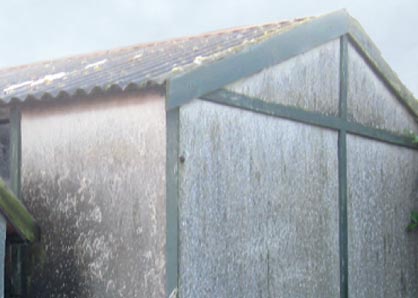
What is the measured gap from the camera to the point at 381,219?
9.50 meters

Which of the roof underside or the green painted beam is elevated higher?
the roof underside

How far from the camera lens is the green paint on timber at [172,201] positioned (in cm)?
622

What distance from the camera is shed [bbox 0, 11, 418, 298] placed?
21.0 ft

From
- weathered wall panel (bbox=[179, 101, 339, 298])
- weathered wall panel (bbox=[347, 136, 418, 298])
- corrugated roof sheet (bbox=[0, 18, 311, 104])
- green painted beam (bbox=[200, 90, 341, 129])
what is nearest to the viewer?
weathered wall panel (bbox=[179, 101, 339, 298])

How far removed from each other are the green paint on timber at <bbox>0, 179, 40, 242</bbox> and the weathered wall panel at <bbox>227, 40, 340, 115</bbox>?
7.00 feet

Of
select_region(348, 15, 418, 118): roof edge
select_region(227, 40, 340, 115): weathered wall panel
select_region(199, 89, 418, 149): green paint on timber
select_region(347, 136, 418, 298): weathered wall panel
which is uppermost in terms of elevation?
select_region(348, 15, 418, 118): roof edge

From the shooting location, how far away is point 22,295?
7.21 m

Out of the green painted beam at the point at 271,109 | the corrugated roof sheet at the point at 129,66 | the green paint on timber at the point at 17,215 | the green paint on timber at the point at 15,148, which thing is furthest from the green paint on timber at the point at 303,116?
the green paint on timber at the point at 15,148

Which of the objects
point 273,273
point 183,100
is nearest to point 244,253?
point 273,273

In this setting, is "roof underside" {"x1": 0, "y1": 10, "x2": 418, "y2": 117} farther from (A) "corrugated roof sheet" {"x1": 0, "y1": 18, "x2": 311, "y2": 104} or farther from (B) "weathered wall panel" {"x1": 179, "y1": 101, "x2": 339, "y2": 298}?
(B) "weathered wall panel" {"x1": 179, "y1": 101, "x2": 339, "y2": 298}

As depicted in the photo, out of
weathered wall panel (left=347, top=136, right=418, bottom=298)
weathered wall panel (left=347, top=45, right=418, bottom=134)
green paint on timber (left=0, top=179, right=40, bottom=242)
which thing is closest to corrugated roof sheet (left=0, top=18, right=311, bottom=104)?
green paint on timber (left=0, top=179, right=40, bottom=242)

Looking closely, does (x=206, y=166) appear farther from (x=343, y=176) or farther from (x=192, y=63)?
(x=343, y=176)

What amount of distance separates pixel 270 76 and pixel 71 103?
1.95 m

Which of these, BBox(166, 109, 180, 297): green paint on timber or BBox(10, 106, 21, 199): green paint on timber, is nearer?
BBox(166, 109, 180, 297): green paint on timber
